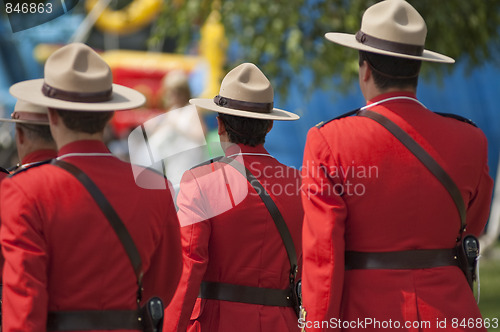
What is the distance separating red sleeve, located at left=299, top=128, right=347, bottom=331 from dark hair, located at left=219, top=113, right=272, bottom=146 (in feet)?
2.29

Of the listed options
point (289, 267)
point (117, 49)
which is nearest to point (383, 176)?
point (289, 267)

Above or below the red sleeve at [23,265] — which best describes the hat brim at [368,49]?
above

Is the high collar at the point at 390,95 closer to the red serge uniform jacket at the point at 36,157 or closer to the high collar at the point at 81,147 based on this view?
the high collar at the point at 81,147

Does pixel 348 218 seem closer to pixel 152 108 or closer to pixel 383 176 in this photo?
pixel 383 176

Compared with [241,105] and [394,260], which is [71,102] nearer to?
[241,105]

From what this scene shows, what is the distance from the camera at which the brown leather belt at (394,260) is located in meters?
3.14

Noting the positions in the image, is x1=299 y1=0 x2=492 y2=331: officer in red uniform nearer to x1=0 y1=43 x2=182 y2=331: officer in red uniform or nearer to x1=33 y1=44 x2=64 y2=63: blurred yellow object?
x1=0 y1=43 x2=182 y2=331: officer in red uniform

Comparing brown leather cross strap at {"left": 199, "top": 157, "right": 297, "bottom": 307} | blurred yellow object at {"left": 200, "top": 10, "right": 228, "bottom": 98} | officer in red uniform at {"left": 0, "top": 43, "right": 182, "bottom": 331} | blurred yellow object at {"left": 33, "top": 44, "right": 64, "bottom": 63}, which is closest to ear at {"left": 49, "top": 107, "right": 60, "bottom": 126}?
officer in red uniform at {"left": 0, "top": 43, "right": 182, "bottom": 331}

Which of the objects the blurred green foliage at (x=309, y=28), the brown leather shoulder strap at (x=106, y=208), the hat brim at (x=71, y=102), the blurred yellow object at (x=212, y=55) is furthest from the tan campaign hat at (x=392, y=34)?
the blurred yellow object at (x=212, y=55)

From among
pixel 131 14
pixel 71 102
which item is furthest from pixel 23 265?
pixel 131 14

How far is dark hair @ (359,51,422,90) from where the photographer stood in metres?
3.26

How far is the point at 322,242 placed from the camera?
3068 mm

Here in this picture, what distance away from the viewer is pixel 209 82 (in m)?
15.5

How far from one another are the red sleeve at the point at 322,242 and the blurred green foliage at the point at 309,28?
4924mm
